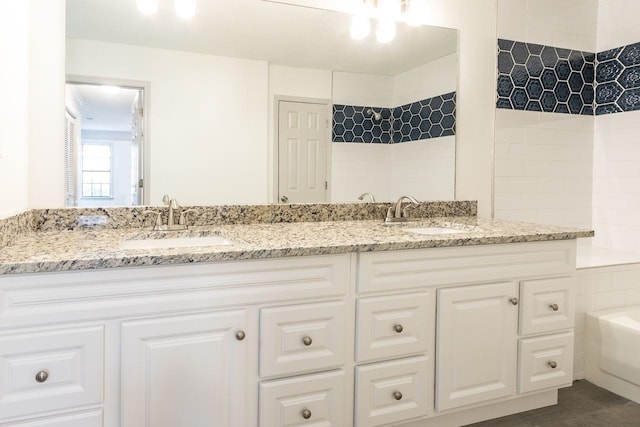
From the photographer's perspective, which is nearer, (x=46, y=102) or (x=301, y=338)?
(x=301, y=338)

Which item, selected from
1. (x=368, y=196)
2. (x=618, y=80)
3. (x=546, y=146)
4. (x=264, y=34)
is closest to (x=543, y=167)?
(x=546, y=146)

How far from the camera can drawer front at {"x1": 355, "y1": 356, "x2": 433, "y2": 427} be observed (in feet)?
5.54

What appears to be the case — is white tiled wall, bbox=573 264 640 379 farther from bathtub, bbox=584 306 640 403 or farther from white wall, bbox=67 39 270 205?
white wall, bbox=67 39 270 205

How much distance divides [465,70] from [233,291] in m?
1.86

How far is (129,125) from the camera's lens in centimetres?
192

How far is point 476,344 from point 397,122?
1146mm

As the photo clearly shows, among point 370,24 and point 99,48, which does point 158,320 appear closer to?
point 99,48

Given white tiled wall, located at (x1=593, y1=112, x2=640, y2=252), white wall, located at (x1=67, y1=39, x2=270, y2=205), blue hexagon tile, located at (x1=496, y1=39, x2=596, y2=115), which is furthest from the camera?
white tiled wall, located at (x1=593, y1=112, x2=640, y2=252)

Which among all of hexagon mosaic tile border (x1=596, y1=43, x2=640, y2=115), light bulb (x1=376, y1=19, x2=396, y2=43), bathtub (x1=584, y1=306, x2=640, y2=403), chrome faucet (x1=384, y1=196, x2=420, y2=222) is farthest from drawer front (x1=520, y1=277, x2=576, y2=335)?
hexagon mosaic tile border (x1=596, y1=43, x2=640, y2=115)

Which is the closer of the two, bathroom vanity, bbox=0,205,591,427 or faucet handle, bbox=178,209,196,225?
bathroom vanity, bbox=0,205,591,427

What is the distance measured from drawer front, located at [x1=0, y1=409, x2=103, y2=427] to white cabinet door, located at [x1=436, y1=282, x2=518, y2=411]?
1169mm

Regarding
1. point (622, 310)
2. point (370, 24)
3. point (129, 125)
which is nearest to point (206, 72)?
point (129, 125)

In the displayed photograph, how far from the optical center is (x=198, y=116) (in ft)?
6.69

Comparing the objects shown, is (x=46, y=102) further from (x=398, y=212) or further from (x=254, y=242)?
(x=398, y=212)
